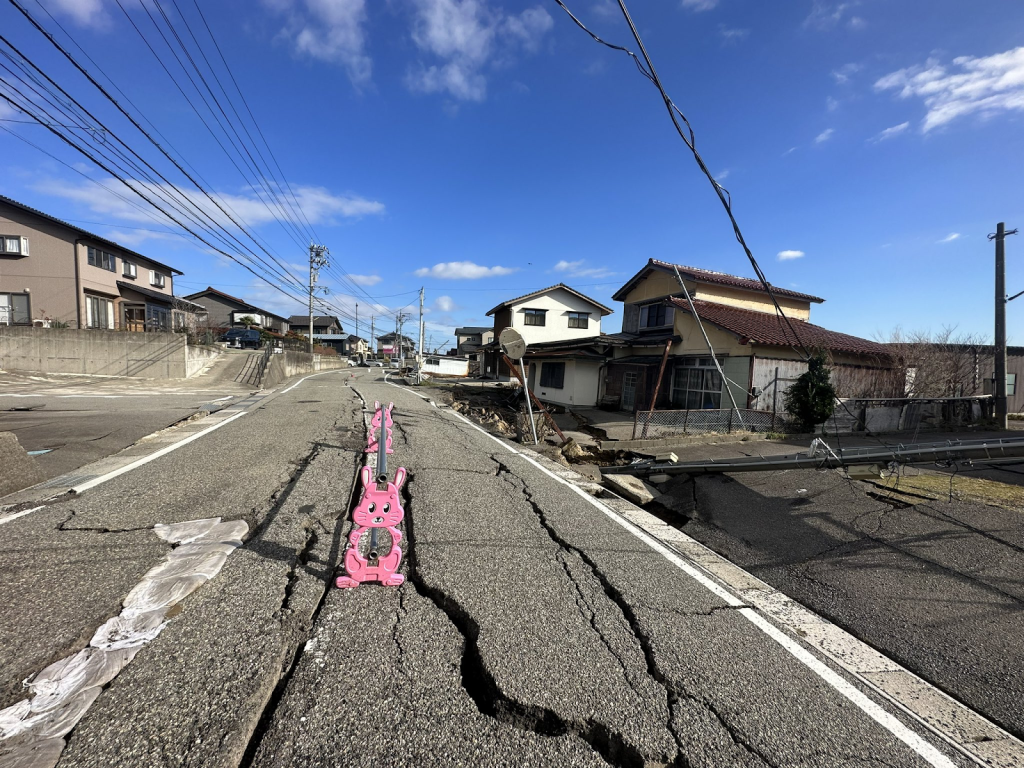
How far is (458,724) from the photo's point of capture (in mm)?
2092

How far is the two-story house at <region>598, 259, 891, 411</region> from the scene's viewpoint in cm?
1413

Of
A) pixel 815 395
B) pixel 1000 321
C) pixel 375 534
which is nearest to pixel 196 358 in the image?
pixel 375 534

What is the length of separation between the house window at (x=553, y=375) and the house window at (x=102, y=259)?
85.4ft

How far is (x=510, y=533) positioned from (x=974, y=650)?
137 inches

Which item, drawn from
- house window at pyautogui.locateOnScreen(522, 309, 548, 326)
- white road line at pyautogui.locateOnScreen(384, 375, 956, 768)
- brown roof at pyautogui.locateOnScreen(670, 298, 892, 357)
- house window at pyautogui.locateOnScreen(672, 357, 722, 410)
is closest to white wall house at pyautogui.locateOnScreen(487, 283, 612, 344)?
house window at pyautogui.locateOnScreen(522, 309, 548, 326)

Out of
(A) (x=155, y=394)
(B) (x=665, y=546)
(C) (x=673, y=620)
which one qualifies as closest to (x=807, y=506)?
(B) (x=665, y=546)

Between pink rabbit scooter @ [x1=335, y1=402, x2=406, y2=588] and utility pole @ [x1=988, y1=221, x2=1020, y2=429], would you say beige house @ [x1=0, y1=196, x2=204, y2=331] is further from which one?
utility pole @ [x1=988, y1=221, x2=1020, y2=429]

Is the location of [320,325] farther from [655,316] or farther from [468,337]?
[655,316]

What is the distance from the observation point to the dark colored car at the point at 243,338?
125 ft

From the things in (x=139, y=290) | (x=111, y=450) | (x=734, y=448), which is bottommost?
(x=734, y=448)

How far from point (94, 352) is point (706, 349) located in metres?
27.2

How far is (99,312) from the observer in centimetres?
2691

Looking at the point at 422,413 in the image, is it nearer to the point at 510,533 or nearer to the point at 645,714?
the point at 510,533

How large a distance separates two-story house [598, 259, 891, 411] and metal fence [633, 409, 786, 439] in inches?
36.0
